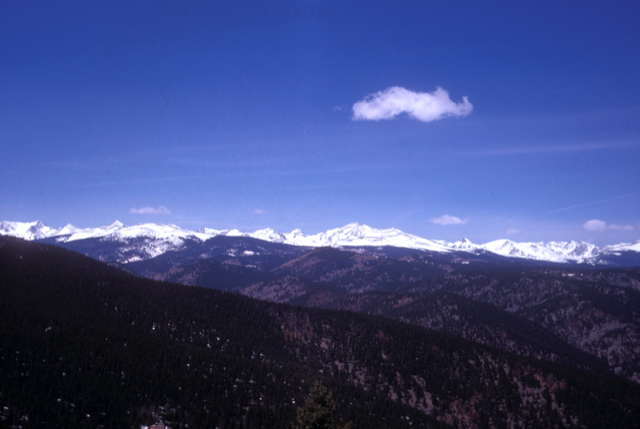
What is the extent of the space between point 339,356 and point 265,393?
8026 cm

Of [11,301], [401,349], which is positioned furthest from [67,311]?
[401,349]

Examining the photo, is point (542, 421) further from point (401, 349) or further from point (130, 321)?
point (130, 321)

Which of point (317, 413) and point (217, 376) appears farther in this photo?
point (217, 376)

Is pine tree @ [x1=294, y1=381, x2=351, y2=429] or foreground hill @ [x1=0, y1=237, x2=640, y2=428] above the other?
pine tree @ [x1=294, y1=381, x2=351, y2=429]

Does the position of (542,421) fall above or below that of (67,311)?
below

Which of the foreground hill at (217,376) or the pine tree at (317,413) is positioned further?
the foreground hill at (217,376)

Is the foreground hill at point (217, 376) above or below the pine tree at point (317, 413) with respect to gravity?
below

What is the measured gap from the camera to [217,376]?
4606 inches

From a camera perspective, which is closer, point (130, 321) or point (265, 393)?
point (265, 393)

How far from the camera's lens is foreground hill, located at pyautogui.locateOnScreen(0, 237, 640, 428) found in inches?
3757

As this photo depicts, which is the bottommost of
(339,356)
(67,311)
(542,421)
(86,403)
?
(542,421)

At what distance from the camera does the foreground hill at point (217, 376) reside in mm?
95438

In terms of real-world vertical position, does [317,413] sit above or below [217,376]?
above

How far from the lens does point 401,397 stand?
165 meters
